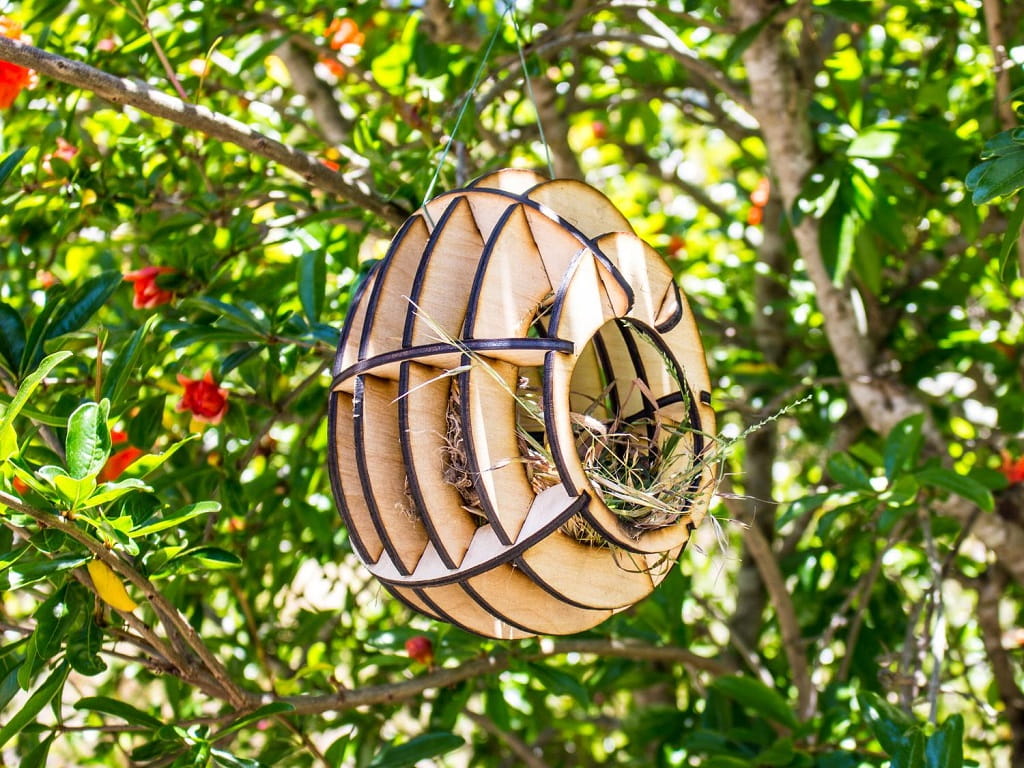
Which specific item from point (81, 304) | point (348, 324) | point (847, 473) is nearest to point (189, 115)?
point (81, 304)

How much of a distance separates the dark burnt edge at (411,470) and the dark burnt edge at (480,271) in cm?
6

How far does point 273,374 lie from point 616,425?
61 cm

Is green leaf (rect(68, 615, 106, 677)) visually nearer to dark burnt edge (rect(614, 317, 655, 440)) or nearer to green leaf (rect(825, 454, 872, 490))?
dark burnt edge (rect(614, 317, 655, 440))

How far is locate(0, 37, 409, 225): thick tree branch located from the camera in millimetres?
955

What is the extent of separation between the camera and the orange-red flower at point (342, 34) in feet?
6.17

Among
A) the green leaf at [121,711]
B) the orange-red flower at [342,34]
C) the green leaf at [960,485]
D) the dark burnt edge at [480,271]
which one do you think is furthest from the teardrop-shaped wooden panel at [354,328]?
the orange-red flower at [342,34]

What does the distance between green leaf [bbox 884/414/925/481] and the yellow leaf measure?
884 mm

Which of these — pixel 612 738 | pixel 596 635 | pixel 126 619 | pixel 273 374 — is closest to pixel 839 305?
pixel 596 635

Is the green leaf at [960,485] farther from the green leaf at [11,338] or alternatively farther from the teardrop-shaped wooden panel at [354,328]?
the green leaf at [11,338]

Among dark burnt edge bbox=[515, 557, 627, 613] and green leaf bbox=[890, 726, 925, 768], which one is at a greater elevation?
dark burnt edge bbox=[515, 557, 627, 613]

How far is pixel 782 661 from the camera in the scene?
2.03 meters

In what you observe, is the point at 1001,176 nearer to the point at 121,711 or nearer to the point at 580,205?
the point at 580,205

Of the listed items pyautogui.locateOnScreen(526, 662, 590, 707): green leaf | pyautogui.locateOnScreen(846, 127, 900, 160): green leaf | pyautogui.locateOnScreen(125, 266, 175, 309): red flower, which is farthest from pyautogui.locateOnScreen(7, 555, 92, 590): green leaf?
pyautogui.locateOnScreen(846, 127, 900, 160): green leaf

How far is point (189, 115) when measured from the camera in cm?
107
